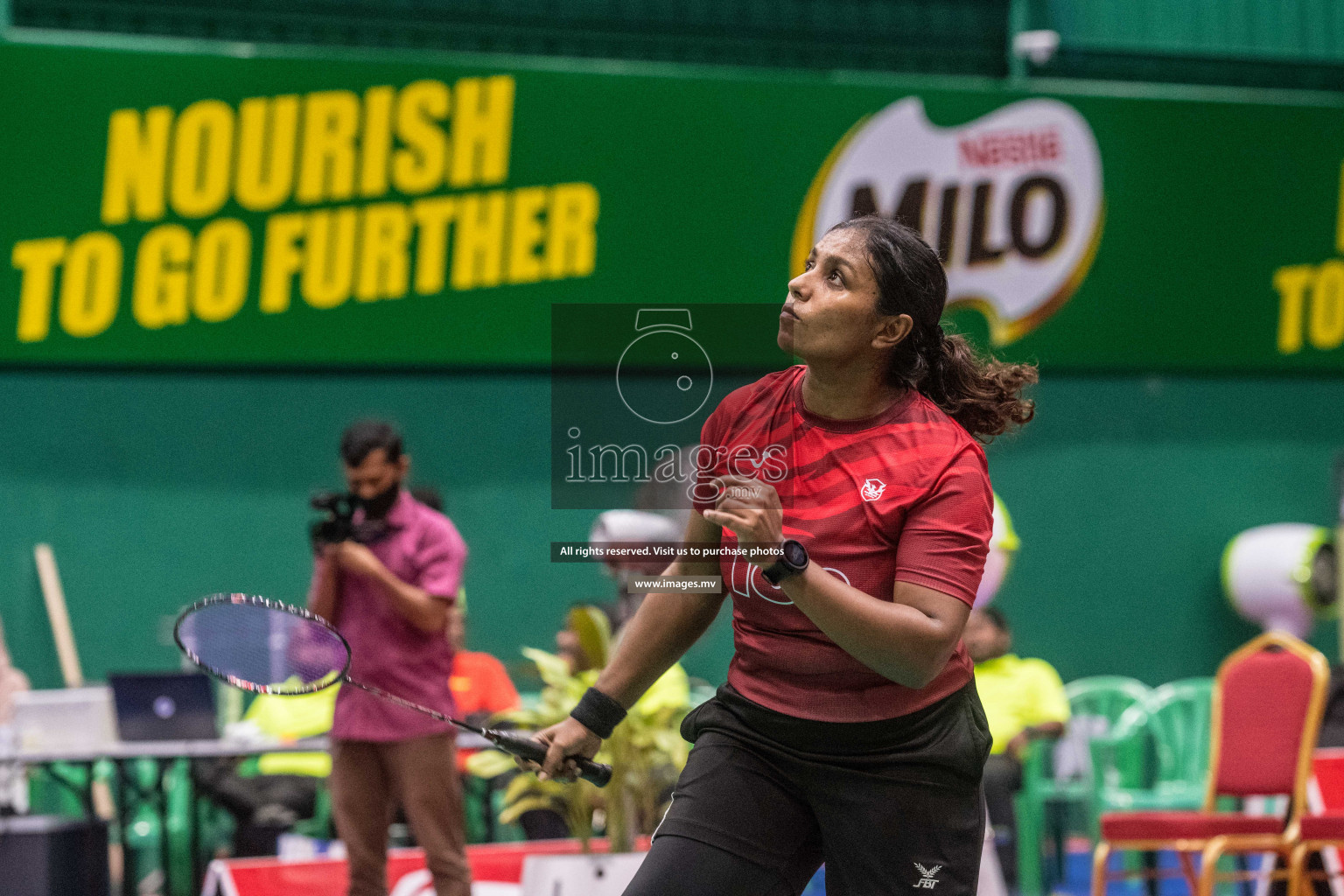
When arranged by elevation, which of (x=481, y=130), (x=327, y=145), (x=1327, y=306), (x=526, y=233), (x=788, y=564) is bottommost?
(x=788, y=564)

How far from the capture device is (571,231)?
8.23 m

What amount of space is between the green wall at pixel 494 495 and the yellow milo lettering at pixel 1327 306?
0.89 feet

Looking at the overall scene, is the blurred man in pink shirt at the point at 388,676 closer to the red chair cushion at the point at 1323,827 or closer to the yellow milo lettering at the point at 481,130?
the red chair cushion at the point at 1323,827

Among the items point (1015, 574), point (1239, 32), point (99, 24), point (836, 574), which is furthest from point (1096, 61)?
point (836, 574)

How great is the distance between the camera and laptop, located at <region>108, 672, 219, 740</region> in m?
6.21

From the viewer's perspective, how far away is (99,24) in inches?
324

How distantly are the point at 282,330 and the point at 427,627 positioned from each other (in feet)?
11.6

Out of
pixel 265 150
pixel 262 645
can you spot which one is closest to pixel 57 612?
pixel 265 150

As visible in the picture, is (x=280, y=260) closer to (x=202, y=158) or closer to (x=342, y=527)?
(x=202, y=158)

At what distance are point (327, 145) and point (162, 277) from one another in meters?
1.05

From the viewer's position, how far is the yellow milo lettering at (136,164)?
7609 millimetres

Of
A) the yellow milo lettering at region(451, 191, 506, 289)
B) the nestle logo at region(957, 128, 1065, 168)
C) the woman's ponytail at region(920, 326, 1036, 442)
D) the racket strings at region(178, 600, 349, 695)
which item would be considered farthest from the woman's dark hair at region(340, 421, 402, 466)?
the nestle logo at region(957, 128, 1065, 168)

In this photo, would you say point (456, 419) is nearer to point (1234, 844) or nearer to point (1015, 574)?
point (1015, 574)

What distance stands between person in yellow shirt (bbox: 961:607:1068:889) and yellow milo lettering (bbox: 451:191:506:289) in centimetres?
306
